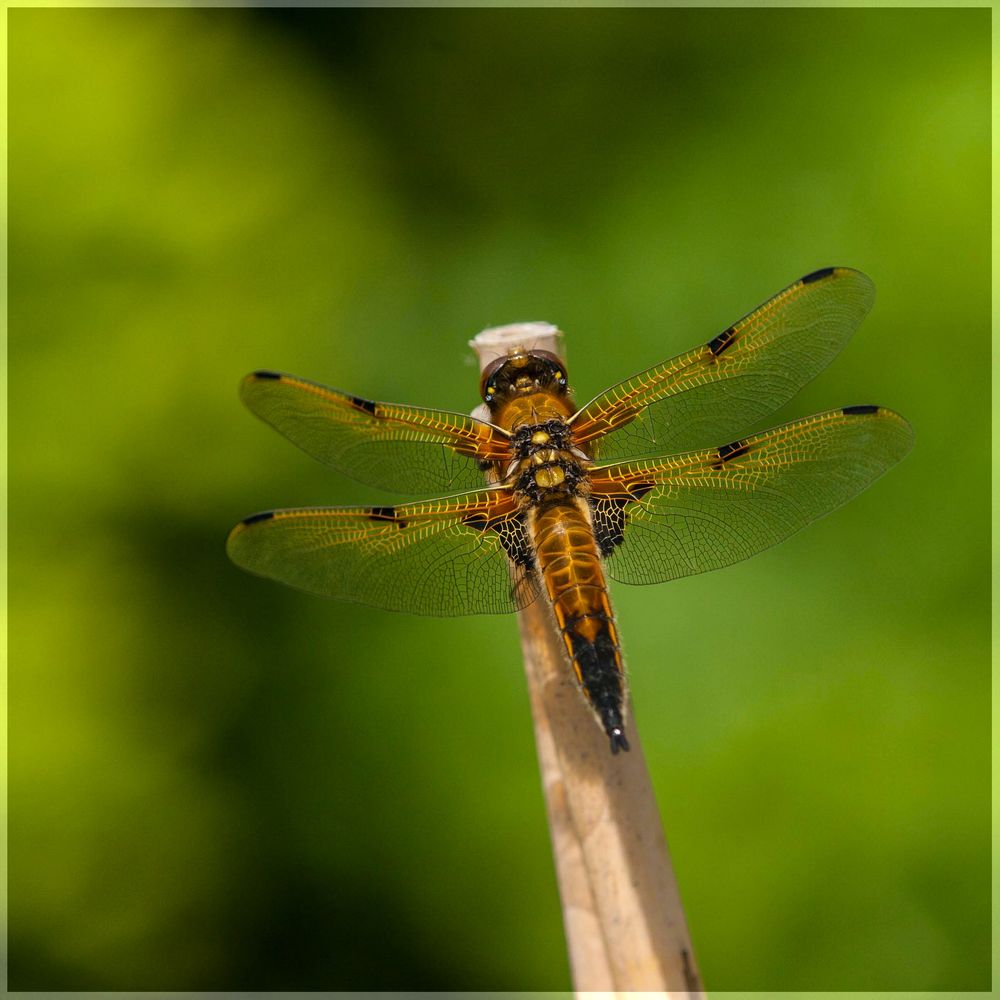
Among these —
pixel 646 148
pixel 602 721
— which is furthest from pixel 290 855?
pixel 646 148

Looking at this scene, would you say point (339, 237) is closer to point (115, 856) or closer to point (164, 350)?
point (164, 350)

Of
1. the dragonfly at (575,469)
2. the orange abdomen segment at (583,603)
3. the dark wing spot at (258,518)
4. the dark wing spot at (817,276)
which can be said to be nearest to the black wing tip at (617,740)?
the orange abdomen segment at (583,603)

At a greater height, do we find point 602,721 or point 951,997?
point 602,721

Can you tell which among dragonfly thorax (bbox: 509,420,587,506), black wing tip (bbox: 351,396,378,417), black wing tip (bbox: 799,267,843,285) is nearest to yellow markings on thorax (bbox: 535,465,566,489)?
dragonfly thorax (bbox: 509,420,587,506)

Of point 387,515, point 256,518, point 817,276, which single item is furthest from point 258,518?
point 817,276

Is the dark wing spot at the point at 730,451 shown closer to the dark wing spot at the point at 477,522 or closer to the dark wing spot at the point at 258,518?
the dark wing spot at the point at 477,522

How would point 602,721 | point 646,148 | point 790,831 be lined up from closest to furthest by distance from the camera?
1. point 602,721
2. point 790,831
3. point 646,148

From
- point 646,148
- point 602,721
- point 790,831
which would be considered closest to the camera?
point 602,721
